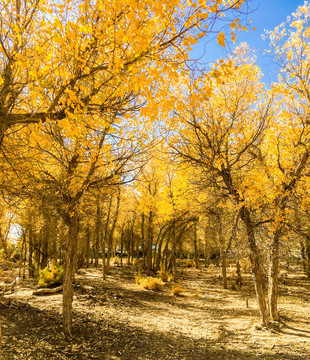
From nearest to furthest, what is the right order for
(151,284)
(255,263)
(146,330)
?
(146,330) → (255,263) → (151,284)

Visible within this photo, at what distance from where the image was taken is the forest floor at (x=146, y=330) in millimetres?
5625

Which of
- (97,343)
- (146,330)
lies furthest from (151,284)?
(97,343)

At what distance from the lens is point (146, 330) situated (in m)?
7.27

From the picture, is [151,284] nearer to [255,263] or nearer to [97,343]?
[255,263]

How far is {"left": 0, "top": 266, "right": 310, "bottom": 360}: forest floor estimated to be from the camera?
5.62 meters

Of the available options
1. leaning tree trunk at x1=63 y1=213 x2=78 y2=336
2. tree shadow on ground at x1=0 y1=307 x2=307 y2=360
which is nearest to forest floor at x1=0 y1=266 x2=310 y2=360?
tree shadow on ground at x1=0 y1=307 x2=307 y2=360

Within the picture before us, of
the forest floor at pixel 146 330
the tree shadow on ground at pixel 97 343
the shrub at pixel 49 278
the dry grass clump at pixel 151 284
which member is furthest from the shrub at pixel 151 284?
the tree shadow on ground at pixel 97 343

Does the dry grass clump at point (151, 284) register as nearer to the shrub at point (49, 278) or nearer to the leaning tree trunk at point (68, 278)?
the shrub at point (49, 278)

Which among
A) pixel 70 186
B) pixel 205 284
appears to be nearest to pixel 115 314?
pixel 70 186

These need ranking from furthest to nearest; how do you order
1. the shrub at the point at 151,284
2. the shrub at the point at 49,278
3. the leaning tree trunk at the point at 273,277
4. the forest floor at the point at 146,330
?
1. the shrub at the point at 151,284
2. the shrub at the point at 49,278
3. the leaning tree trunk at the point at 273,277
4. the forest floor at the point at 146,330

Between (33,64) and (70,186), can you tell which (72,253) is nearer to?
(70,186)

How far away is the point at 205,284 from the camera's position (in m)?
16.1

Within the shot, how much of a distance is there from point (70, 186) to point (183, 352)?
4.68m

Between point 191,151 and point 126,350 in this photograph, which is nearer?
point 126,350
